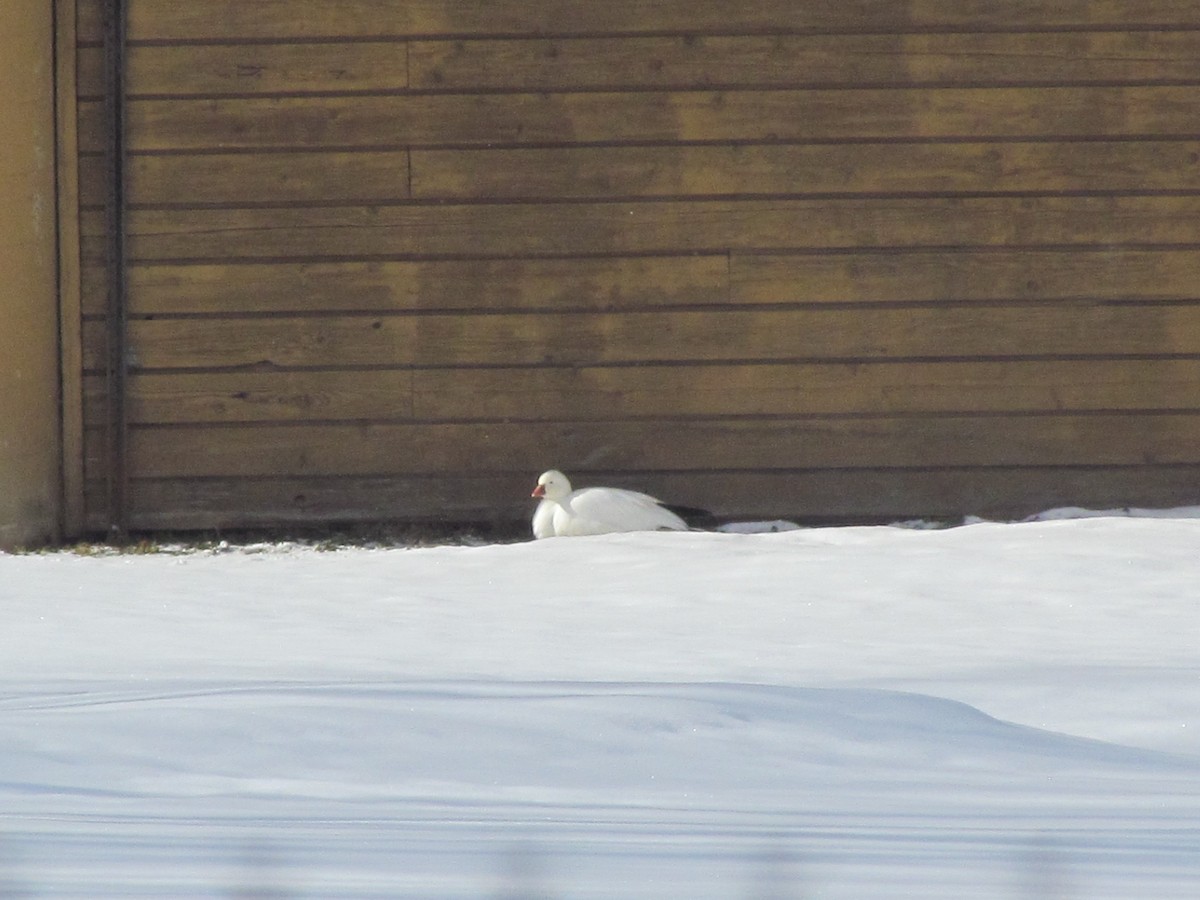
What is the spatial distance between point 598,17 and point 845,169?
38.8 inches

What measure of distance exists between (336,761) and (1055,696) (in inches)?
42.3

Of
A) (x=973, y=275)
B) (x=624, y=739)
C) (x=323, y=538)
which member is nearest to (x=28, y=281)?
(x=323, y=538)

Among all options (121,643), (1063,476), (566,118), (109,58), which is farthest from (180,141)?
(1063,476)

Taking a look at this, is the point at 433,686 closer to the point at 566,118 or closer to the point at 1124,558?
the point at 1124,558

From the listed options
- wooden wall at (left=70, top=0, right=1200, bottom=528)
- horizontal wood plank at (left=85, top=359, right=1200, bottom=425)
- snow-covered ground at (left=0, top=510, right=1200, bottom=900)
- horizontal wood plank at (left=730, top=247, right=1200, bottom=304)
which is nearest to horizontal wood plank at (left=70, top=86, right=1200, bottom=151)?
wooden wall at (left=70, top=0, right=1200, bottom=528)

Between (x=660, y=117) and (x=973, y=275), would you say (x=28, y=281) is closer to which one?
(x=660, y=117)

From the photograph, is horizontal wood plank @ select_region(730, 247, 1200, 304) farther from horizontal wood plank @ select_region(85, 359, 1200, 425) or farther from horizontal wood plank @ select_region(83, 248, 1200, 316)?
horizontal wood plank @ select_region(85, 359, 1200, 425)

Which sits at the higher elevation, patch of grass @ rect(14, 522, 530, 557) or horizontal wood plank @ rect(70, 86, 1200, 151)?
horizontal wood plank @ rect(70, 86, 1200, 151)

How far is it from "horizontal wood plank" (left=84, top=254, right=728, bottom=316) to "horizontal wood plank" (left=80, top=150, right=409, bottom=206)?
24 cm

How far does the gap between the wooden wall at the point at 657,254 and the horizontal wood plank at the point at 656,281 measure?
0.01 metres

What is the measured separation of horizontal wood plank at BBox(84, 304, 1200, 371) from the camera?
195 inches

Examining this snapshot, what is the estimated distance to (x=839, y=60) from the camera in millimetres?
4914

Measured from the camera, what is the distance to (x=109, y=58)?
489cm

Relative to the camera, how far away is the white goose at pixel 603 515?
14.9 feet
